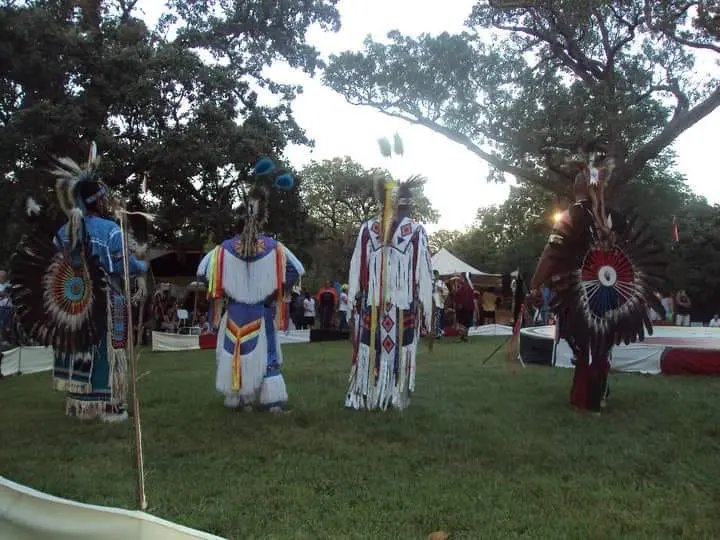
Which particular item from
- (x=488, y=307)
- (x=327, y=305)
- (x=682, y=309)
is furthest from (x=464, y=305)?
(x=682, y=309)

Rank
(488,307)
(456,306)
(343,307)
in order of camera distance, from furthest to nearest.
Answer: (488,307) → (343,307) → (456,306)

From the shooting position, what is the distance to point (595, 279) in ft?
17.4

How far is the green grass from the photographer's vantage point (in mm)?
2920

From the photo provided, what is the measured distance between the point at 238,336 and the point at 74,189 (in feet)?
5.60

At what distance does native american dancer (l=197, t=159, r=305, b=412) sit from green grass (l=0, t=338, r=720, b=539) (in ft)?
0.85

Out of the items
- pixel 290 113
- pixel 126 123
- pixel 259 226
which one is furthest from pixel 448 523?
pixel 290 113

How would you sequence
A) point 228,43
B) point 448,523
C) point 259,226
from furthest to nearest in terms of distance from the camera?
point 228,43, point 259,226, point 448,523

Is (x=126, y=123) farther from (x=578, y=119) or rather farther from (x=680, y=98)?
(x=680, y=98)

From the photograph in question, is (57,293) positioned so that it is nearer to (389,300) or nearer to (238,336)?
(238,336)

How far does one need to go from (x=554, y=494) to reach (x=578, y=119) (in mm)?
14025

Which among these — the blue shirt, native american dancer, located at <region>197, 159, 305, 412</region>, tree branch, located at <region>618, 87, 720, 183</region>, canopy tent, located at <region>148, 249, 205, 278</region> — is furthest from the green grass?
canopy tent, located at <region>148, 249, 205, 278</region>

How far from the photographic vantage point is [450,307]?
16.4m

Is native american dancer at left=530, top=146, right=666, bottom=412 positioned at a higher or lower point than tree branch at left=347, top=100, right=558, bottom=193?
lower

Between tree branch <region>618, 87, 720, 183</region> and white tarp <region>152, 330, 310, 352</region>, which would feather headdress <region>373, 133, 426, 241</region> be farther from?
tree branch <region>618, 87, 720, 183</region>
